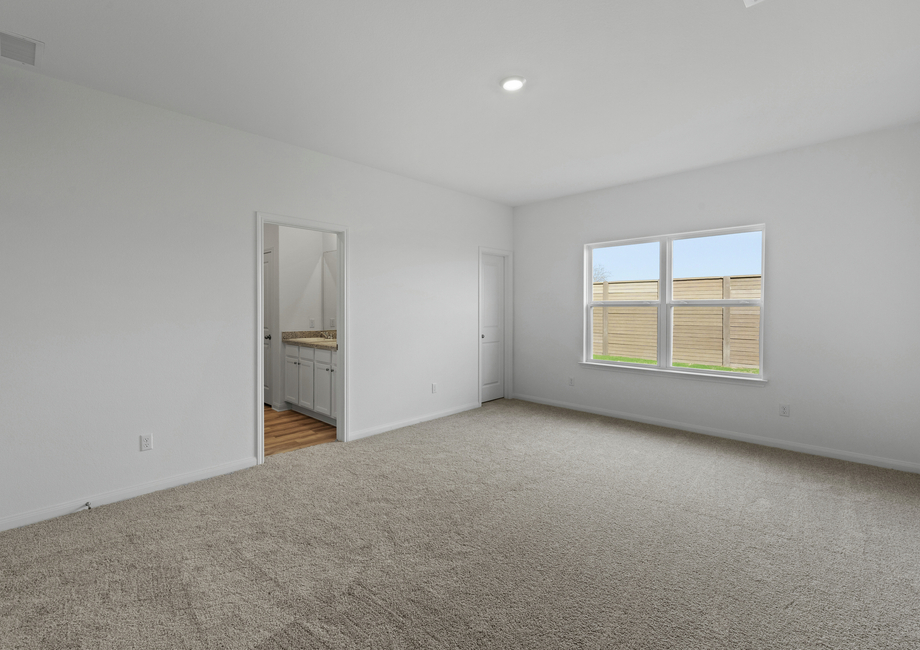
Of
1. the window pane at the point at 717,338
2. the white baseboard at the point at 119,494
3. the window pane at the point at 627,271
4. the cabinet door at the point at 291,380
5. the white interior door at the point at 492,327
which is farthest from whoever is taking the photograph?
the white interior door at the point at 492,327

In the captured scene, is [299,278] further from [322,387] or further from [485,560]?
[485,560]

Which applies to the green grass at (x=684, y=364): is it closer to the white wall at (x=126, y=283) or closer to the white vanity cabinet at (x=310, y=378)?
the white wall at (x=126, y=283)

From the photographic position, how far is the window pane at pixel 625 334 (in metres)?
5.08

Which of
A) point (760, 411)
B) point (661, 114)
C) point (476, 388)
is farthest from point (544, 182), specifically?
point (760, 411)

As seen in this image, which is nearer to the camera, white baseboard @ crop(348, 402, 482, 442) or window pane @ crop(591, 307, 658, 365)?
white baseboard @ crop(348, 402, 482, 442)

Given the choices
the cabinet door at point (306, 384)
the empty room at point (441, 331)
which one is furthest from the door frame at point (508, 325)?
the cabinet door at point (306, 384)

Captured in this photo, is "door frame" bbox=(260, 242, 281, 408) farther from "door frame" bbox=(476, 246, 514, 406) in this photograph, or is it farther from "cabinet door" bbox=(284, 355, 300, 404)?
"door frame" bbox=(476, 246, 514, 406)

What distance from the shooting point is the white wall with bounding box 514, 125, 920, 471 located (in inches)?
140

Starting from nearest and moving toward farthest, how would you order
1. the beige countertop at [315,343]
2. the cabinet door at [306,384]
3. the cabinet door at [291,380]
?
1. the beige countertop at [315,343]
2. the cabinet door at [306,384]
3. the cabinet door at [291,380]

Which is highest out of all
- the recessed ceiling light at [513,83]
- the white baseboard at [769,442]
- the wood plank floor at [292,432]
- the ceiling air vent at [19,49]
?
the recessed ceiling light at [513,83]

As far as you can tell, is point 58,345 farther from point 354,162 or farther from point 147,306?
point 354,162

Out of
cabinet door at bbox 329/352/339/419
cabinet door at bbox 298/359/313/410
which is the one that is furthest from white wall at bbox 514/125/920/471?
cabinet door at bbox 298/359/313/410

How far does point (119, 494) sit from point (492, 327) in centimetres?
430

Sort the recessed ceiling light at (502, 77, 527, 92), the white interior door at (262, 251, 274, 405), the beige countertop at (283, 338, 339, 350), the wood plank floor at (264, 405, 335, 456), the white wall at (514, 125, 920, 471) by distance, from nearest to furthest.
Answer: the recessed ceiling light at (502, 77, 527, 92), the white wall at (514, 125, 920, 471), the wood plank floor at (264, 405, 335, 456), the beige countertop at (283, 338, 339, 350), the white interior door at (262, 251, 274, 405)
